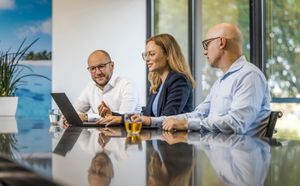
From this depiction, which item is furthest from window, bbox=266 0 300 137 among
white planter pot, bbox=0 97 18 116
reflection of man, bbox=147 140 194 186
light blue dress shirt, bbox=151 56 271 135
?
reflection of man, bbox=147 140 194 186

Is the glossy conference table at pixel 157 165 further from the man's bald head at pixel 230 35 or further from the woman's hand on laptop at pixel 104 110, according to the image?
the woman's hand on laptop at pixel 104 110

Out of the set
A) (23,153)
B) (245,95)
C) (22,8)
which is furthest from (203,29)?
(23,153)

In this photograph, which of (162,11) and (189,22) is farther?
(162,11)

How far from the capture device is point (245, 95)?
2.49m

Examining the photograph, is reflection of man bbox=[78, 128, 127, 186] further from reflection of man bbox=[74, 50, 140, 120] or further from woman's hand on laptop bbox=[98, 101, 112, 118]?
reflection of man bbox=[74, 50, 140, 120]

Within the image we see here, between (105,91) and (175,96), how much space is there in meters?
1.32

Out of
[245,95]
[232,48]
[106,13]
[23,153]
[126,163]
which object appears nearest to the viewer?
[126,163]

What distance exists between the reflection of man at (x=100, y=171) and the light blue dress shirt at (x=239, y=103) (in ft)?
4.24

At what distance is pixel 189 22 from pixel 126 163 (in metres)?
5.03

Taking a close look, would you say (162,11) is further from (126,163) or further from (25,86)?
(126,163)

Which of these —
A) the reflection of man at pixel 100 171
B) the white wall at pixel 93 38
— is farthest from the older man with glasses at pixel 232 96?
the white wall at pixel 93 38

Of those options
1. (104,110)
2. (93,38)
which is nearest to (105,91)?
(104,110)

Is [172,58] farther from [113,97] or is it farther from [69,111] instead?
[113,97]

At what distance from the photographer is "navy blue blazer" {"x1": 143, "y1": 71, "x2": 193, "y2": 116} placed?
3104 mm
